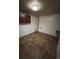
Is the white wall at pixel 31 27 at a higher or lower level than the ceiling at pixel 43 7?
lower

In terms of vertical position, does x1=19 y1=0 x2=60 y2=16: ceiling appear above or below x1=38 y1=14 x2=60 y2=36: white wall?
above

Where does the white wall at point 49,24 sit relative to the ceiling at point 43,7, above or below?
below

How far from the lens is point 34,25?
43.4 inches

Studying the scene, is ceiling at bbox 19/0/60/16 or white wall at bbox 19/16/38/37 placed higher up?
ceiling at bbox 19/0/60/16

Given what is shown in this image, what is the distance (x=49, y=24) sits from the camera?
3.51ft

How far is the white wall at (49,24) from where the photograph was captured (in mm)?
1014

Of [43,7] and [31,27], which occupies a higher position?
[43,7]

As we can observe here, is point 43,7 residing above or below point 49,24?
above

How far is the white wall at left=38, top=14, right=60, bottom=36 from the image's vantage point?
3.33 feet
